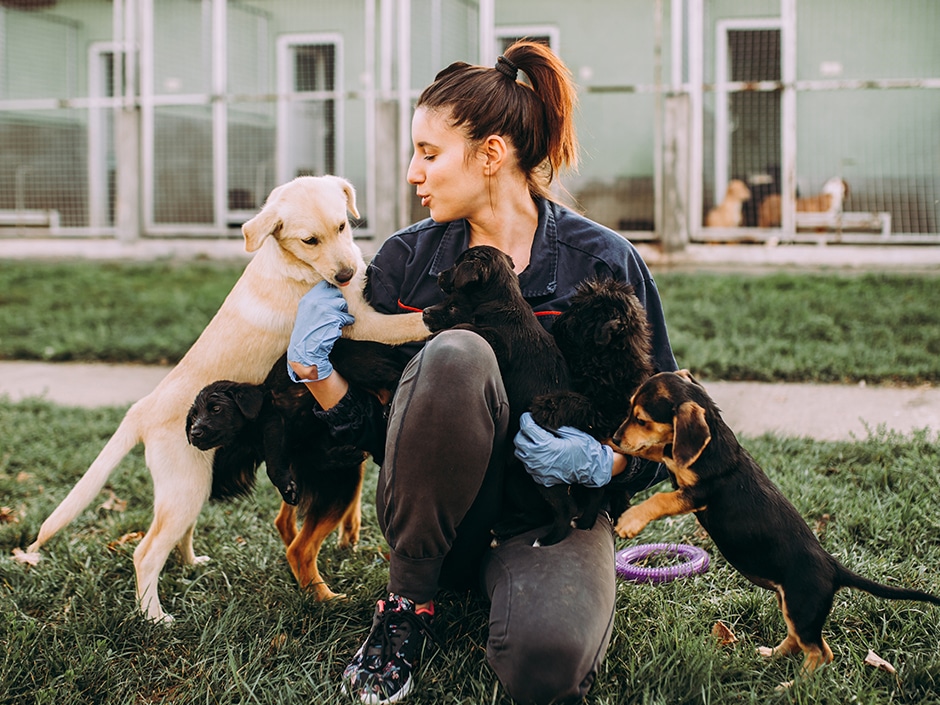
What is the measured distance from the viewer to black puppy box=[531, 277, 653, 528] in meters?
2.59

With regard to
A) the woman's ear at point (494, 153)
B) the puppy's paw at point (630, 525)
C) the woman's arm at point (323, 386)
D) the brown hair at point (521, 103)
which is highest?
the brown hair at point (521, 103)

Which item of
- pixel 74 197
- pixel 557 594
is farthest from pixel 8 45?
pixel 557 594

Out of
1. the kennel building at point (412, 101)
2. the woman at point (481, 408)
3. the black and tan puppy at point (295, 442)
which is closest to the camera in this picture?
the woman at point (481, 408)

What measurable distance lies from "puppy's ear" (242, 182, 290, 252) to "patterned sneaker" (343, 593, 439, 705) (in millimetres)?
1291

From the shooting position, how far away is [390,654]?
2.44 m

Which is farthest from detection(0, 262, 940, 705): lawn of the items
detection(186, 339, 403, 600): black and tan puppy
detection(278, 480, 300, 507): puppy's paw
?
detection(278, 480, 300, 507): puppy's paw

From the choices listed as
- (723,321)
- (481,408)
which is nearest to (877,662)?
(481,408)

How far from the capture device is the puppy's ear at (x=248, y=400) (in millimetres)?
2805

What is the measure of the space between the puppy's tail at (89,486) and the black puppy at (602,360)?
143 cm

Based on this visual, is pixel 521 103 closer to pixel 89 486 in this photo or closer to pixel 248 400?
pixel 248 400

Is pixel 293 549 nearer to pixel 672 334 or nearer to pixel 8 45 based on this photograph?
pixel 672 334

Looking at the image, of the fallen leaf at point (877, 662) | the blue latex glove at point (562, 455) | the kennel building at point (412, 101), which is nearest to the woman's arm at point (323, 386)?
the blue latex glove at point (562, 455)

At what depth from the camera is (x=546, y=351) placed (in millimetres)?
2645

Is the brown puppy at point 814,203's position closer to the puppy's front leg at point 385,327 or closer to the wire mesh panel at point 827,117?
the wire mesh panel at point 827,117
